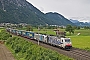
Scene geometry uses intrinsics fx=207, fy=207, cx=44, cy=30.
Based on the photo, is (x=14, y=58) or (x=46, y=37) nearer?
(x=14, y=58)

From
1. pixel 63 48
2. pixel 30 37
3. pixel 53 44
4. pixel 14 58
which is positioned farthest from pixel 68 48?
pixel 30 37

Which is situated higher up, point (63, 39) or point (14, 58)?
point (63, 39)

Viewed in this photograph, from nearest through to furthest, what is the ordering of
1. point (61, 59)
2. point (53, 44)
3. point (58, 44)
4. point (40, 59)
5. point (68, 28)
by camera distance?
point (61, 59), point (40, 59), point (58, 44), point (53, 44), point (68, 28)

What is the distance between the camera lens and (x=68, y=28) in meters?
164

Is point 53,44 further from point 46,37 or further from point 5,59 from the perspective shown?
point 5,59

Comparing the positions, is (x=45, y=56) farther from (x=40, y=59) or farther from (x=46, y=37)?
(x=46, y=37)

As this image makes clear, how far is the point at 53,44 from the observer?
2359 inches

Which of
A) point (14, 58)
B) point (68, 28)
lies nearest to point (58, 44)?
point (14, 58)

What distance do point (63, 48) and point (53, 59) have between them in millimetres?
20126

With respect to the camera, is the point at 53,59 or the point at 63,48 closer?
the point at 53,59

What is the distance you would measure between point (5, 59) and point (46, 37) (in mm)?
22120

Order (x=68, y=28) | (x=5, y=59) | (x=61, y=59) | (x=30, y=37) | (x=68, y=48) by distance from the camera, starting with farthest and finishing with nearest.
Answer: (x=68, y=28), (x=30, y=37), (x=68, y=48), (x=5, y=59), (x=61, y=59)

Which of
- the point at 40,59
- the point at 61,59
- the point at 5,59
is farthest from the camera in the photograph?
the point at 5,59

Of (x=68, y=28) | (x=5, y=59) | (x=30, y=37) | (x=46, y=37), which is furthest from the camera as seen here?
(x=68, y=28)
